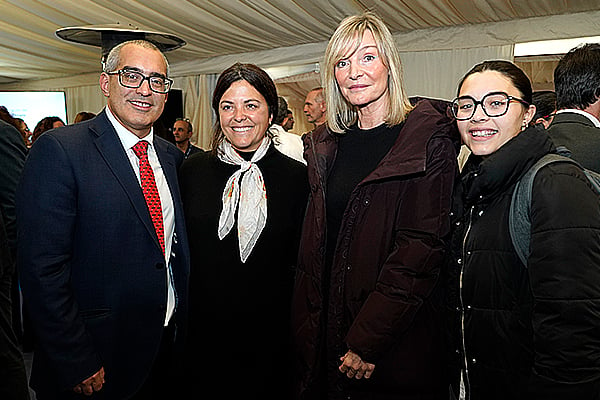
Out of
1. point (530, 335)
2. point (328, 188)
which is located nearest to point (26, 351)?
point (328, 188)

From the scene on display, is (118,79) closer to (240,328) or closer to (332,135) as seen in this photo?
(332,135)

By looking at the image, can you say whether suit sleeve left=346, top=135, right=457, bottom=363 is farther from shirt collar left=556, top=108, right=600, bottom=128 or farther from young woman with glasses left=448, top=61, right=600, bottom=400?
shirt collar left=556, top=108, right=600, bottom=128

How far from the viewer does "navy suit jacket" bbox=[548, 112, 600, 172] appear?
2135mm

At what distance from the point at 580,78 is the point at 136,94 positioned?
1904 millimetres

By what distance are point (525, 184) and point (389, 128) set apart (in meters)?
0.57

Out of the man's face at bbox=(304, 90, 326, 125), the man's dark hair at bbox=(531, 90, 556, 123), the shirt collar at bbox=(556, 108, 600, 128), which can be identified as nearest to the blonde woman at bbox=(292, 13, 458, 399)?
the shirt collar at bbox=(556, 108, 600, 128)

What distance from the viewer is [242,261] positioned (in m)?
1.99

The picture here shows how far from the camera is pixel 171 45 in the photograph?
506 cm

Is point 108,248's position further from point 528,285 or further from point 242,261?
point 528,285

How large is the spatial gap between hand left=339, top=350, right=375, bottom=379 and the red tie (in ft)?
2.40

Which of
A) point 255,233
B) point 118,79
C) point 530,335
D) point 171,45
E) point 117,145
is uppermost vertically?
point 171,45

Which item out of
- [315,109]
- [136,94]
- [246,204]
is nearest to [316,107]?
[315,109]

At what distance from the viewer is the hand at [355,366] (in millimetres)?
1699

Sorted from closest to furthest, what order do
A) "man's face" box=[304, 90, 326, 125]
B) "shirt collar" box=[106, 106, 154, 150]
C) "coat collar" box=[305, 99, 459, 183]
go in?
1. "coat collar" box=[305, 99, 459, 183]
2. "shirt collar" box=[106, 106, 154, 150]
3. "man's face" box=[304, 90, 326, 125]
